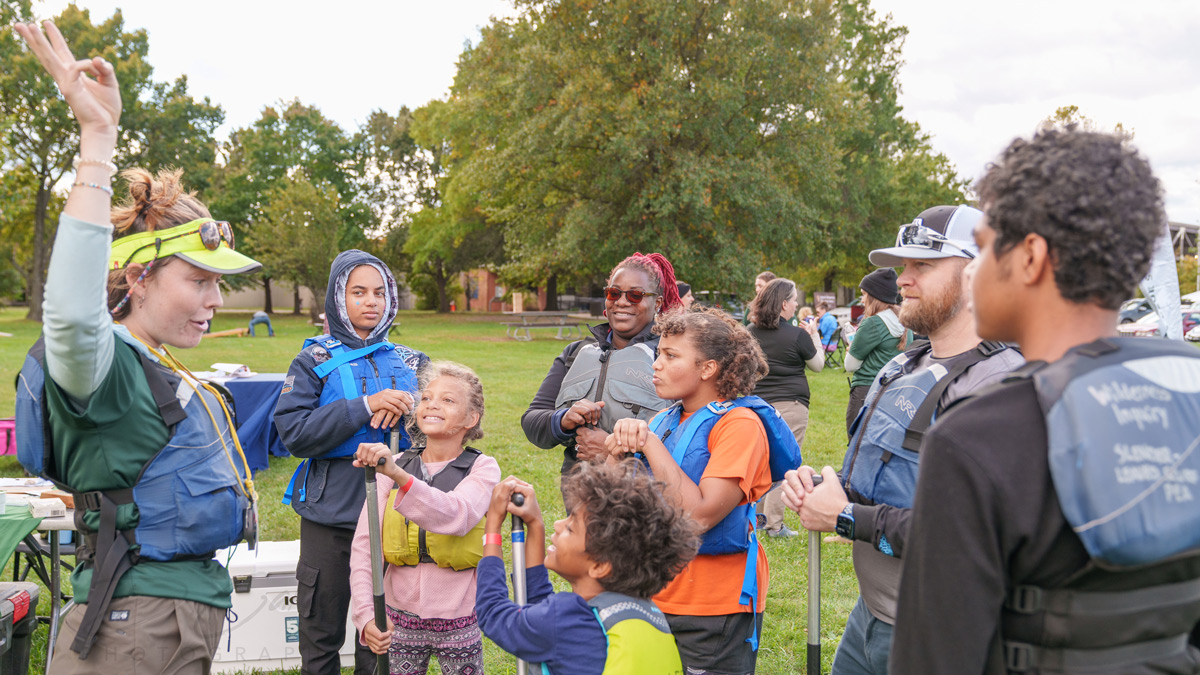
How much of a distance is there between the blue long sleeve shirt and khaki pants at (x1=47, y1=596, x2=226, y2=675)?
85cm

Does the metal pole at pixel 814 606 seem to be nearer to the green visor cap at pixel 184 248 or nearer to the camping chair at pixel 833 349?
the green visor cap at pixel 184 248

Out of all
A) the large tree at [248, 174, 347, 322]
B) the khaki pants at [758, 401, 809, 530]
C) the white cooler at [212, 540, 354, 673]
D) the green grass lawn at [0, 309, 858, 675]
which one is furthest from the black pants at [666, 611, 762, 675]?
the large tree at [248, 174, 347, 322]

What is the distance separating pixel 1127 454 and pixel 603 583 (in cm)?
139

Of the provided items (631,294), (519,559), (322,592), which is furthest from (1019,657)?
(322,592)

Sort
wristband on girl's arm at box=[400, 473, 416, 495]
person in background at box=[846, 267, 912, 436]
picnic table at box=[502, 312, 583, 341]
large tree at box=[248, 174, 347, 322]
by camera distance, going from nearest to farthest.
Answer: wristband on girl's arm at box=[400, 473, 416, 495]
person in background at box=[846, 267, 912, 436]
picnic table at box=[502, 312, 583, 341]
large tree at box=[248, 174, 347, 322]

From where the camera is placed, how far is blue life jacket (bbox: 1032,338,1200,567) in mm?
1191

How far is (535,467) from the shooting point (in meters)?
8.79

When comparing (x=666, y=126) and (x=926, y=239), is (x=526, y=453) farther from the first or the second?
(x=666, y=126)

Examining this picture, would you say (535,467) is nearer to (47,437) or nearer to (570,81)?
(47,437)

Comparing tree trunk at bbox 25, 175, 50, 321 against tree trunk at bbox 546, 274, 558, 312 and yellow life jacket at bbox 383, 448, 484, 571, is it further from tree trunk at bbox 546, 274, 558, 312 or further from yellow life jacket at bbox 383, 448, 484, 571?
yellow life jacket at bbox 383, 448, 484, 571

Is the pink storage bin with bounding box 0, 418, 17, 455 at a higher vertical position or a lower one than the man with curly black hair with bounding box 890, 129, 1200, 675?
lower

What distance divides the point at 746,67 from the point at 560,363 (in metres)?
22.3

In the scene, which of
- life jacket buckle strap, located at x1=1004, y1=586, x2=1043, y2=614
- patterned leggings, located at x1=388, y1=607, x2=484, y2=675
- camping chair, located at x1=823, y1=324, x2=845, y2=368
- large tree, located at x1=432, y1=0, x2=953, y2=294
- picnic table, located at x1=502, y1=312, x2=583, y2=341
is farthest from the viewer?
picnic table, located at x1=502, y1=312, x2=583, y2=341

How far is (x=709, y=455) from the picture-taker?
274 centimetres
